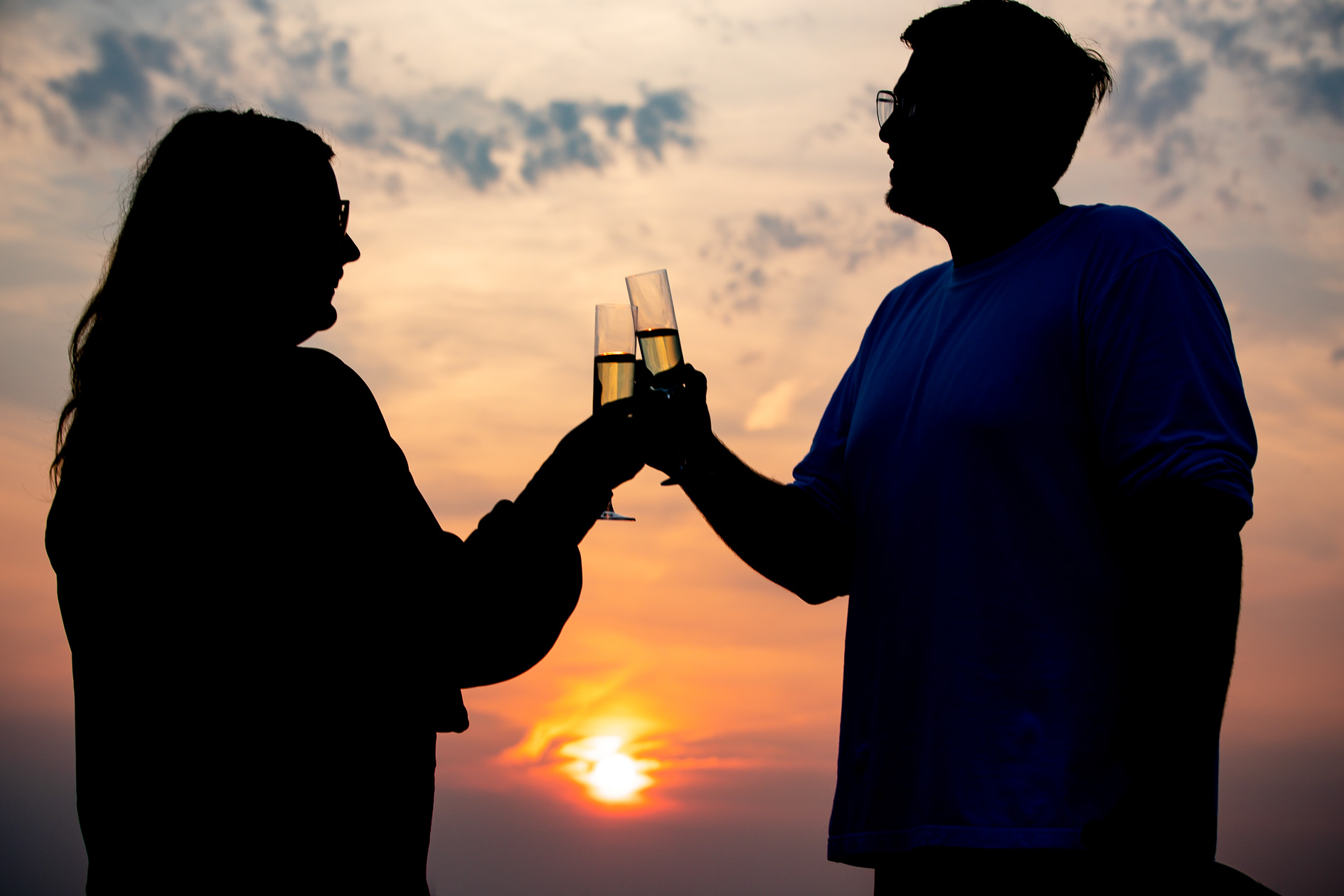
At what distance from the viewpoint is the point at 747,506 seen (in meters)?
2.99

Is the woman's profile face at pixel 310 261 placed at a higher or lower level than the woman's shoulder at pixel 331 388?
higher

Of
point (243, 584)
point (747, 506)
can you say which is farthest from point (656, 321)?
point (243, 584)

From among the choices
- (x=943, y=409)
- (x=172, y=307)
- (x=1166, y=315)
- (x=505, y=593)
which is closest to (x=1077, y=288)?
(x=1166, y=315)

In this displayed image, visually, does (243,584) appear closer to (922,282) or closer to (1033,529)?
(1033,529)

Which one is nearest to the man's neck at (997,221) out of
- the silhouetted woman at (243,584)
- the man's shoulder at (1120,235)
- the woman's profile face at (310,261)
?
the man's shoulder at (1120,235)

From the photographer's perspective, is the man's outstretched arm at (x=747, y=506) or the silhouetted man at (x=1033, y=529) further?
the man's outstretched arm at (x=747, y=506)

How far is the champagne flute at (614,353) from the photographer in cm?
293

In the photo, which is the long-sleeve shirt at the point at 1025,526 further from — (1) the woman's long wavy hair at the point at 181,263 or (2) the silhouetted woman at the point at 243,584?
(1) the woman's long wavy hair at the point at 181,263

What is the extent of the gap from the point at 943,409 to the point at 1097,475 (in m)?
0.37

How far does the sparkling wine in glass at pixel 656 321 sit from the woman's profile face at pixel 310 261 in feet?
2.76

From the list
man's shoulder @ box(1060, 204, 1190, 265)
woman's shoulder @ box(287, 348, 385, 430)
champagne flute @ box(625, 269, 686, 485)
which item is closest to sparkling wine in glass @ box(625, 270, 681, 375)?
champagne flute @ box(625, 269, 686, 485)

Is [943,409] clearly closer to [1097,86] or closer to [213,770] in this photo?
[1097,86]

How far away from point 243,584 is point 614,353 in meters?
1.33

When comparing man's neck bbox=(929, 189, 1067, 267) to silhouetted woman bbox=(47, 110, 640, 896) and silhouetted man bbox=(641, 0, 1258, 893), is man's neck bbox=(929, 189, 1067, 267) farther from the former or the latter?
silhouetted woman bbox=(47, 110, 640, 896)
